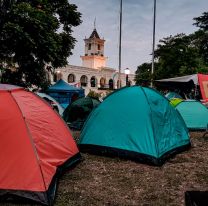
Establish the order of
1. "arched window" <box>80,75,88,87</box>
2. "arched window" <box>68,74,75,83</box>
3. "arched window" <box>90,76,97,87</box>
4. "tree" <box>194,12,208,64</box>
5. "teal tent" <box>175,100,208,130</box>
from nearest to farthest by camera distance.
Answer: "teal tent" <box>175,100,208,130</box>, "tree" <box>194,12,208,64</box>, "arched window" <box>68,74,75,83</box>, "arched window" <box>80,75,88,87</box>, "arched window" <box>90,76,97,87</box>

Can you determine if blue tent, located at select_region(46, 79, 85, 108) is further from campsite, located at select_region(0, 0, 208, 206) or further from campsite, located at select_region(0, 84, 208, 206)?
Result: campsite, located at select_region(0, 84, 208, 206)

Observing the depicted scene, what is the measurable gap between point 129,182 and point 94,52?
92989 mm

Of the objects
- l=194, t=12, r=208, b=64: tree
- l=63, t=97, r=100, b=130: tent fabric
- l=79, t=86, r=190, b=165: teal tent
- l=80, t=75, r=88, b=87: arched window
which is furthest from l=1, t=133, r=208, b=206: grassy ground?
l=80, t=75, r=88, b=87: arched window

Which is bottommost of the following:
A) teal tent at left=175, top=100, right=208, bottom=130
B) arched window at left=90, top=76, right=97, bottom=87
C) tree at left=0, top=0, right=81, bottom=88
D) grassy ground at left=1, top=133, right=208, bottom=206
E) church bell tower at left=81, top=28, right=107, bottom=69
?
grassy ground at left=1, top=133, right=208, bottom=206

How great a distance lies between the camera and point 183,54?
30.5 meters

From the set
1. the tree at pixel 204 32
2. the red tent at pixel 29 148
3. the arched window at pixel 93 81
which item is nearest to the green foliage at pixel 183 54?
the tree at pixel 204 32

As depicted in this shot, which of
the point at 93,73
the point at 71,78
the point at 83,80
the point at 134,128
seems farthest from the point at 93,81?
the point at 134,128

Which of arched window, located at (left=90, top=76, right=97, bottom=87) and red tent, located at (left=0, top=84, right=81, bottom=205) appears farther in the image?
arched window, located at (left=90, top=76, right=97, bottom=87)

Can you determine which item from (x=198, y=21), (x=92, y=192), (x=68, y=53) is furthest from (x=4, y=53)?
(x=198, y=21)

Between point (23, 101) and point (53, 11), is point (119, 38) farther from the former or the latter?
point (23, 101)

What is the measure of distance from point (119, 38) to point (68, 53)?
1541 cm

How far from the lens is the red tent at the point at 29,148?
4566 millimetres

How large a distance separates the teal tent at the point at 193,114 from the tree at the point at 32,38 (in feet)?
21.9

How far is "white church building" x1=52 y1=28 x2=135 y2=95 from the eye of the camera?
64.4m
